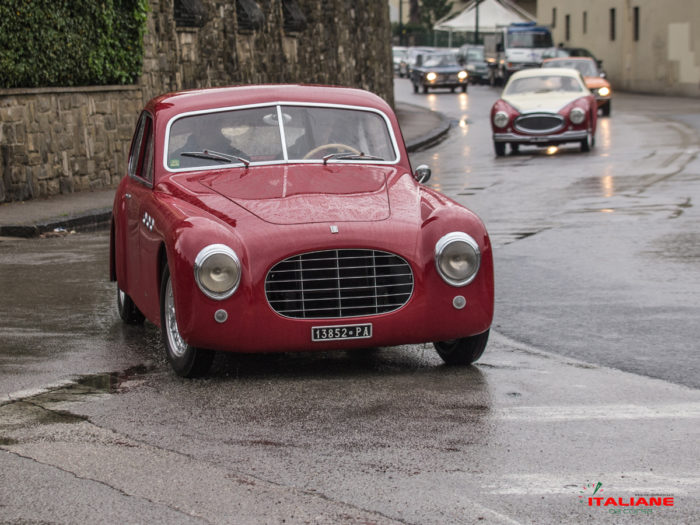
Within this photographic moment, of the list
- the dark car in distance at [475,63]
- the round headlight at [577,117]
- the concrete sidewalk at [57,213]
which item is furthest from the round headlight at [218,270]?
the dark car in distance at [475,63]

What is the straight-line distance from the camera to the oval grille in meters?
6.96

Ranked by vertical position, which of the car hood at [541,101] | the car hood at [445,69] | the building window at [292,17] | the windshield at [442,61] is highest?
the building window at [292,17]

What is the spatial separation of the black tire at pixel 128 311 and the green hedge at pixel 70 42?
30.2ft

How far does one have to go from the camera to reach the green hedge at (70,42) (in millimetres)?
17625

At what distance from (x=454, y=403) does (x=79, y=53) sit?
46.1 feet

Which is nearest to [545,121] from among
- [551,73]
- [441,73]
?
[551,73]

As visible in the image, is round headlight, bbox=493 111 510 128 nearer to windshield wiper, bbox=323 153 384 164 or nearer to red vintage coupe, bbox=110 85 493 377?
windshield wiper, bbox=323 153 384 164

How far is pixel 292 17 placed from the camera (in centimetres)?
3125

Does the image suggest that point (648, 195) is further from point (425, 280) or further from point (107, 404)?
point (107, 404)

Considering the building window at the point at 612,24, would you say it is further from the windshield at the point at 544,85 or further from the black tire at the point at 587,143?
the black tire at the point at 587,143

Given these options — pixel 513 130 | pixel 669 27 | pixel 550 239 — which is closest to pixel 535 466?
pixel 550 239

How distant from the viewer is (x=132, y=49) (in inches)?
831

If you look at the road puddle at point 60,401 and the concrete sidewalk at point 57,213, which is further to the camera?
the concrete sidewalk at point 57,213

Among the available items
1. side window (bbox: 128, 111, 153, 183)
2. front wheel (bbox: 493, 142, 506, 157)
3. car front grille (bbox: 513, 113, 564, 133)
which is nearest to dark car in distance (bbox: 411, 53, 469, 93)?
front wheel (bbox: 493, 142, 506, 157)
